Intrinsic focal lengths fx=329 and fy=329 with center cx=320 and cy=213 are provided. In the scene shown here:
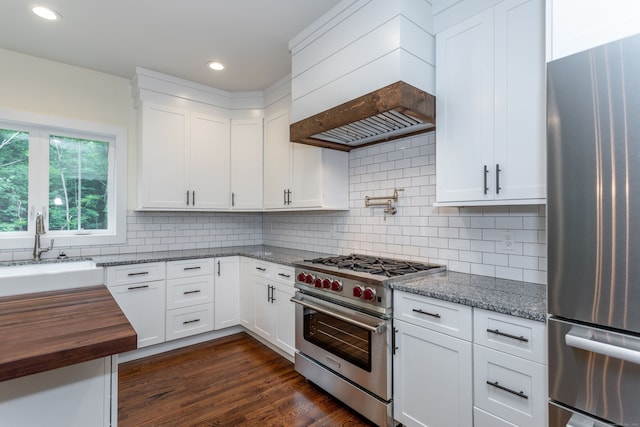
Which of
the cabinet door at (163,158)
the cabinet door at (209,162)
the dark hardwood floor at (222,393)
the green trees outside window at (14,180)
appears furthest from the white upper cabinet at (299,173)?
the green trees outside window at (14,180)

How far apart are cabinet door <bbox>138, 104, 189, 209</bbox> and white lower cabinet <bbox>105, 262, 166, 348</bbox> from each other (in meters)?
0.66

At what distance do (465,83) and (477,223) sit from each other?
888mm

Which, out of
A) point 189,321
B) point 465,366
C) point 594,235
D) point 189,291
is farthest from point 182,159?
point 594,235

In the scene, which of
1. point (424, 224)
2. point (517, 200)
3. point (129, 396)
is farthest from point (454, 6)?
point (129, 396)

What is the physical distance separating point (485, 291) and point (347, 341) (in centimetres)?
94

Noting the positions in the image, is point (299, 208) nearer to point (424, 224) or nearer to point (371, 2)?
point (424, 224)

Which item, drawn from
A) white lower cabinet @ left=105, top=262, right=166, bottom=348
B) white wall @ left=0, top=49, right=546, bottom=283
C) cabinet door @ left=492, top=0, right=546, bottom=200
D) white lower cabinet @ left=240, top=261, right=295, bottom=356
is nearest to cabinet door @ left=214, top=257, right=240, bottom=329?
white lower cabinet @ left=240, top=261, right=295, bottom=356

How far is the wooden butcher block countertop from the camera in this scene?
907 mm

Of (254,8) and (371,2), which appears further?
(254,8)

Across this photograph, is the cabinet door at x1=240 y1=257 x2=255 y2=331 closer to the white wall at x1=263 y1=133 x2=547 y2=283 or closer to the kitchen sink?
the white wall at x1=263 y1=133 x2=547 y2=283

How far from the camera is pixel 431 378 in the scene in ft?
5.85

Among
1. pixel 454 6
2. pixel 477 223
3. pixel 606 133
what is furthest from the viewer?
pixel 477 223

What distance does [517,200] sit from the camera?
67.9 inches

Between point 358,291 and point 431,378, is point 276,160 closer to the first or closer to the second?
point 358,291
